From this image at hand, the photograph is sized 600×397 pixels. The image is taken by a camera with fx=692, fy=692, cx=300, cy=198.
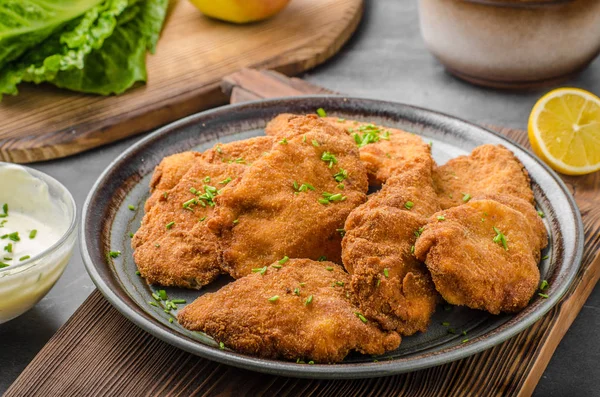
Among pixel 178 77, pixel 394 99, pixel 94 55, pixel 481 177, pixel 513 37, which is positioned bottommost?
pixel 394 99

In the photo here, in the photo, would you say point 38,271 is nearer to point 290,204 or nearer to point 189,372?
point 189,372

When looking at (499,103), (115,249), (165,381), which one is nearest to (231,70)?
(499,103)

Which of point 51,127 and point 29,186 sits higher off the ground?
point 29,186

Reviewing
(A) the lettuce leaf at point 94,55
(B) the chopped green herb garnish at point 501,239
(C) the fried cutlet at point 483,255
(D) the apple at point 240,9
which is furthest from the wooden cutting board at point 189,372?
(D) the apple at point 240,9

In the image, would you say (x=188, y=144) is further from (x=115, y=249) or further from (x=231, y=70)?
(x=231, y=70)

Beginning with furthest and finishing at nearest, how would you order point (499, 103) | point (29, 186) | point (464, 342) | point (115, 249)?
point (499, 103)
point (29, 186)
point (115, 249)
point (464, 342)

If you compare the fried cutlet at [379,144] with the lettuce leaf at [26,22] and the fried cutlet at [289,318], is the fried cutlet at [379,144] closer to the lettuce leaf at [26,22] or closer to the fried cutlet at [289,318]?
the fried cutlet at [289,318]

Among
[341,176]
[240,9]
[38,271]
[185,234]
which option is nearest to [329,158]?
[341,176]
